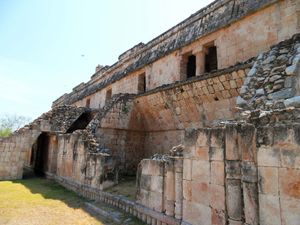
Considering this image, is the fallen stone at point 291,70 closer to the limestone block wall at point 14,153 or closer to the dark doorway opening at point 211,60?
the dark doorway opening at point 211,60

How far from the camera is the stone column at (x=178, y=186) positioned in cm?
456

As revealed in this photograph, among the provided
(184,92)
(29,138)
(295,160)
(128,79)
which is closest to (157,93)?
(184,92)

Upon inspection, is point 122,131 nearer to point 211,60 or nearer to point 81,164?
point 81,164

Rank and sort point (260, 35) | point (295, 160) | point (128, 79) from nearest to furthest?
point (295, 160) → point (260, 35) → point (128, 79)

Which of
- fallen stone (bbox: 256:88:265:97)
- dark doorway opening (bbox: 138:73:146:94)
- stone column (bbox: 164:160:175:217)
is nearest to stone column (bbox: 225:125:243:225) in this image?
stone column (bbox: 164:160:175:217)

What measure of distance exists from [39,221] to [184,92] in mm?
5210

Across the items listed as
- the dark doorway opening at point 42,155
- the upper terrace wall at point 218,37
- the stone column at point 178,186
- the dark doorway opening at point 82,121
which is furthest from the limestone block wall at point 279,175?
the dark doorway opening at point 42,155

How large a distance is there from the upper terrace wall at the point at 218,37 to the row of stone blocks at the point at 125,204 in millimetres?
4940

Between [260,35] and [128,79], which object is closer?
[260,35]

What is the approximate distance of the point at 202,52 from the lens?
8.91m

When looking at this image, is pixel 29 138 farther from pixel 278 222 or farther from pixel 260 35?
pixel 278 222

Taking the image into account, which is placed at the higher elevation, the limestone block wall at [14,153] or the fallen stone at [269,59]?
the fallen stone at [269,59]

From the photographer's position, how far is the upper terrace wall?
6684mm

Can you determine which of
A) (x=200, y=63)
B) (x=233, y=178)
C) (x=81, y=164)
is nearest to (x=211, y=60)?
(x=200, y=63)
